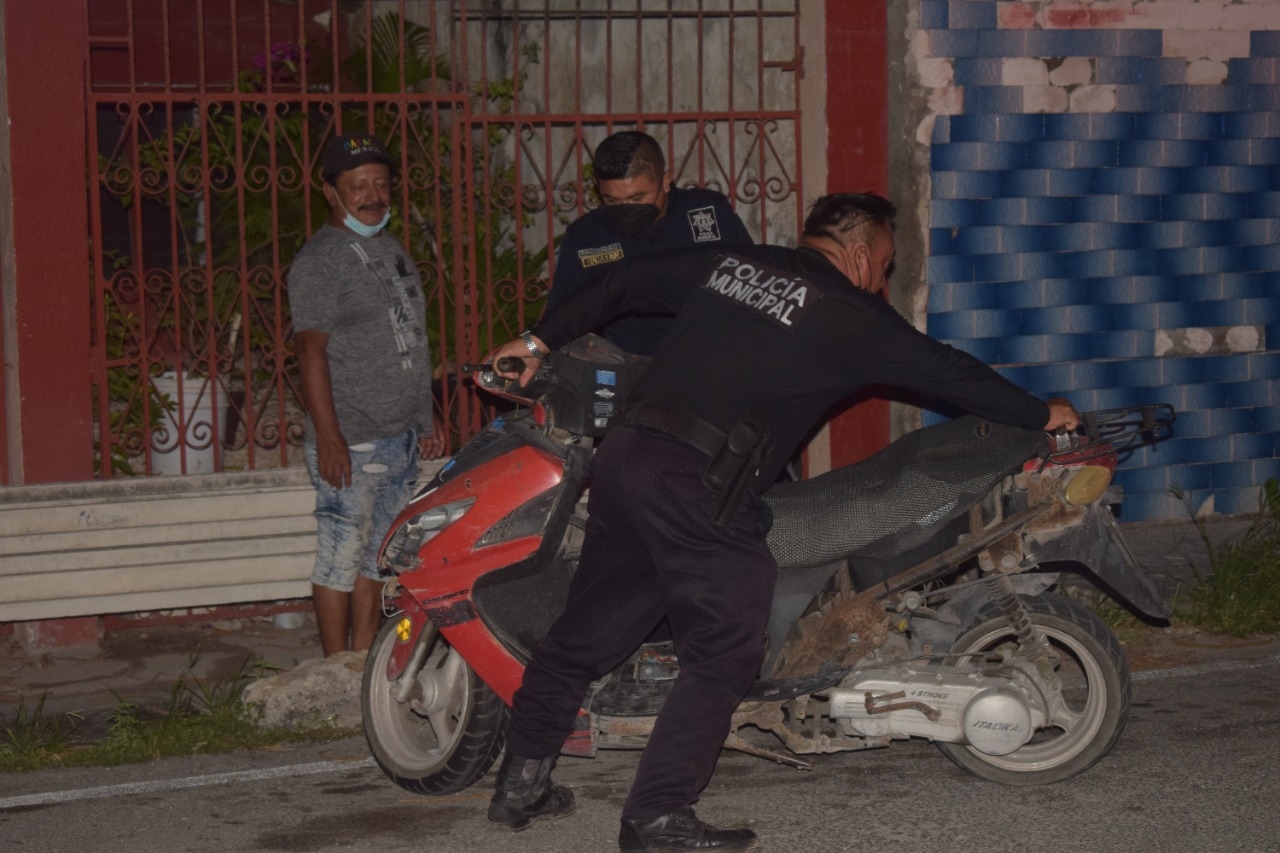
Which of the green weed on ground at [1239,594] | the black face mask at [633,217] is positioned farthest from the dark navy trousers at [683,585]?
the green weed on ground at [1239,594]

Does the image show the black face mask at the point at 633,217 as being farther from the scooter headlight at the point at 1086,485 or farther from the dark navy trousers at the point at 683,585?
the scooter headlight at the point at 1086,485

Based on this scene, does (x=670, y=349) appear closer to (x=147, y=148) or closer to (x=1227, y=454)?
(x=147, y=148)

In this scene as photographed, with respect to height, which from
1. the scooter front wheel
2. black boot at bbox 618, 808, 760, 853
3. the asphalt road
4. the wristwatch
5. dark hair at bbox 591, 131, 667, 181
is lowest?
the asphalt road

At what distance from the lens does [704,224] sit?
5.92m

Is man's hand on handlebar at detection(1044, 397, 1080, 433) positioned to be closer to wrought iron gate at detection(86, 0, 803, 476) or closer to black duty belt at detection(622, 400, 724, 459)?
black duty belt at detection(622, 400, 724, 459)

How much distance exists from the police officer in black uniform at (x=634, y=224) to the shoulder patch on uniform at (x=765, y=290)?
53.5 inches

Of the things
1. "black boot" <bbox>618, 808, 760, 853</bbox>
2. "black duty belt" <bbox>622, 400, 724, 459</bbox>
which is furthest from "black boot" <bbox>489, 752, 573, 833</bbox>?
"black duty belt" <bbox>622, 400, 724, 459</bbox>

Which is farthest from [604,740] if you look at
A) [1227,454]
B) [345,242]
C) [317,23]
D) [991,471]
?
[317,23]

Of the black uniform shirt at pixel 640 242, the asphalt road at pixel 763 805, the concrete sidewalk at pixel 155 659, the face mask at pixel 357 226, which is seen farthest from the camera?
the concrete sidewalk at pixel 155 659

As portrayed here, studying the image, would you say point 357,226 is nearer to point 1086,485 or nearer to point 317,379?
point 317,379

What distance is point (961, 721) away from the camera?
4.64 meters

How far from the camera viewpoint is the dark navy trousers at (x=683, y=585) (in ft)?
13.9

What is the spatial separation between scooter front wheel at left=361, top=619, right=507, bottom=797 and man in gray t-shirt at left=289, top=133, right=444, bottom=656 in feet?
3.78

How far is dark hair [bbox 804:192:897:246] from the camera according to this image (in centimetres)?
451
